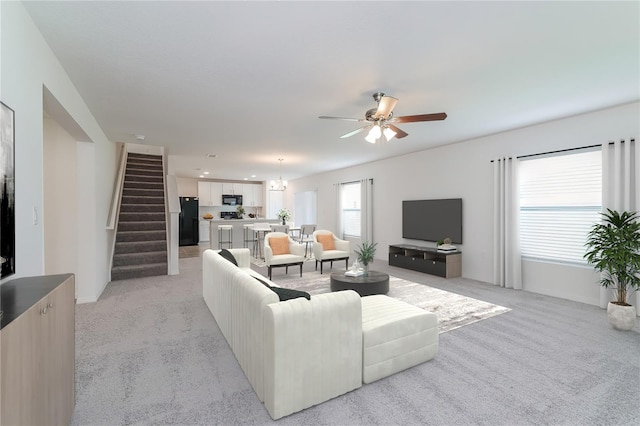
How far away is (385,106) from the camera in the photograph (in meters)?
3.04

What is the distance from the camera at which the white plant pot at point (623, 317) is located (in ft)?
10.3

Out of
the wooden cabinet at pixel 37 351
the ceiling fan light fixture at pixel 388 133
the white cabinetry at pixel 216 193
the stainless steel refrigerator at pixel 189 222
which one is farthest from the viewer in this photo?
the white cabinetry at pixel 216 193

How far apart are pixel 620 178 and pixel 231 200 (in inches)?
447

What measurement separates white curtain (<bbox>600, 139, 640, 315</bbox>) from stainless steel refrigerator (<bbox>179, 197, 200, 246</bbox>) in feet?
36.1

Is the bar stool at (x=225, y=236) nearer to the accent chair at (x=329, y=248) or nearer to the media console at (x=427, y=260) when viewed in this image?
the accent chair at (x=329, y=248)

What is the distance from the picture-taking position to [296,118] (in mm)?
4125

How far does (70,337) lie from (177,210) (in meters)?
4.55

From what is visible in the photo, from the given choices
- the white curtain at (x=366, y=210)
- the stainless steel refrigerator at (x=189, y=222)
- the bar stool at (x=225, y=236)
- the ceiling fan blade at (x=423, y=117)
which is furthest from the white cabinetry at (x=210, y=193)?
the ceiling fan blade at (x=423, y=117)

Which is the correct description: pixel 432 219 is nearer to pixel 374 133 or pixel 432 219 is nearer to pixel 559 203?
pixel 559 203

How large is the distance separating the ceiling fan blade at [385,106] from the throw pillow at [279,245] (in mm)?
3347

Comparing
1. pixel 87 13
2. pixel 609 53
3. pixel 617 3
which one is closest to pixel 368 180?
pixel 609 53

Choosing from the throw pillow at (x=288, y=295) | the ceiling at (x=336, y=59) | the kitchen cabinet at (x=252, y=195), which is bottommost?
the throw pillow at (x=288, y=295)

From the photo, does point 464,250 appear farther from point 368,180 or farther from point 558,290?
point 368,180

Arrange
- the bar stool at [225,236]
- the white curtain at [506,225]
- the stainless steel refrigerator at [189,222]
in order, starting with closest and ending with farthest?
the white curtain at [506,225]
the bar stool at [225,236]
the stainless steel refrigerator at [189,222]
